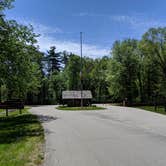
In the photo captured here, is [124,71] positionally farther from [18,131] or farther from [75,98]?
[18,131]

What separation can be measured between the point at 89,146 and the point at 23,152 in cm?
225

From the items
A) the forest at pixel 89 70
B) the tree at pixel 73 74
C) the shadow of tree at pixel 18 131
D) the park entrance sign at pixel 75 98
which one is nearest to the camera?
the shadow of tree at pixel 18 131

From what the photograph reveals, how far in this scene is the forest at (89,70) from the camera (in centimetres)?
2988

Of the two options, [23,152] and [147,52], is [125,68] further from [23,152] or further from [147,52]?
[23,152]

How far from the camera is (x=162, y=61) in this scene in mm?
60656

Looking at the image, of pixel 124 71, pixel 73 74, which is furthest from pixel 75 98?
pixel 73 74

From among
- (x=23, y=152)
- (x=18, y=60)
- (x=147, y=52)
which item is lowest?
(x=23, y=152)

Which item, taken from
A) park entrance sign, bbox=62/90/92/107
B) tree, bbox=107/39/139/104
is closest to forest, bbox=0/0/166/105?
tree, bbox=107/39/139/104

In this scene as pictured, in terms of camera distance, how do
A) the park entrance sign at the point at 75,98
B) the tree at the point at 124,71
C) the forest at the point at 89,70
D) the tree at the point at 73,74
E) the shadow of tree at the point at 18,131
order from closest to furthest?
the shadow of tree at the point at 18,131
the forest at the point at 89,70
the park entrance sign at the point at 75,98
the tree at the point at 124,71
the tree at the point at 73,74

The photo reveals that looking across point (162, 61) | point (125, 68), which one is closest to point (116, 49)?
point (125, 68)

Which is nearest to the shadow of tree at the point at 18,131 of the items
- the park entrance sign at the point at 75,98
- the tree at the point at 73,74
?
the park entrance sign at the point at 75,98

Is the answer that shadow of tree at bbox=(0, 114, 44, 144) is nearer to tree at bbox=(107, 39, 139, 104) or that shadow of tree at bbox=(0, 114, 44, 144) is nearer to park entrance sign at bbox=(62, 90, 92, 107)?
park entrance sign at bbox=(62, 90, 92, 107)

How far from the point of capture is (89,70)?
87.2 m

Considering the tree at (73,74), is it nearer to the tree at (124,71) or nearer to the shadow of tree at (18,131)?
the tree at (124,71)
